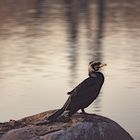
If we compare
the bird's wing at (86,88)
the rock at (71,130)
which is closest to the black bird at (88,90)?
the bird's wing at (86,88)

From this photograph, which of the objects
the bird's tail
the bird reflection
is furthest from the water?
the bird's tail

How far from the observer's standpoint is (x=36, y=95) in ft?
84.9

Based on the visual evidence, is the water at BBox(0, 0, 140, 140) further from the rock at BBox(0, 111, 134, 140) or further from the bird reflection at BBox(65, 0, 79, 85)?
the rock at BBox(0, 111, 134, 140)

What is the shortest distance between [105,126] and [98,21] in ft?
141

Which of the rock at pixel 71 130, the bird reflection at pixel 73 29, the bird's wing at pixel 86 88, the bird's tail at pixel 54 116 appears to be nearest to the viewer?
the rock at pixel 71 130

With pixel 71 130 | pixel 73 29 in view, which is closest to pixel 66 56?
pixel 73 29

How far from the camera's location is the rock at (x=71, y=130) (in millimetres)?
12383

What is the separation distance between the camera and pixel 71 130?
12461 mm

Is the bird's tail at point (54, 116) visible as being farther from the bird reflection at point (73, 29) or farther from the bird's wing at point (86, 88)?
the bird reflection at point (73, 29)

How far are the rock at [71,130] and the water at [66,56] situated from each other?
699cm

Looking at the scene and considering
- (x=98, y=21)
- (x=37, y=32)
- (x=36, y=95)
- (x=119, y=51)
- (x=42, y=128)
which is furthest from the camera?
(x=98, y=21)

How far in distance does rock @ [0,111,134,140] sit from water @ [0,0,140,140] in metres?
6.99

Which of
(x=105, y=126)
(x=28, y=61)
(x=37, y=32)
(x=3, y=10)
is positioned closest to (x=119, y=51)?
(x=28, y=61)

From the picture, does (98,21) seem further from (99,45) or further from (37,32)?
(99,45)
